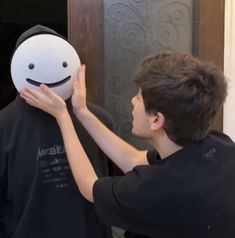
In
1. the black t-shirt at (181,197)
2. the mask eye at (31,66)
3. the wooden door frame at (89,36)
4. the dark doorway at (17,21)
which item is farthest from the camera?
the dark doorway at (17,21)

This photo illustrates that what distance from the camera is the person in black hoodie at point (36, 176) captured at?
1117 mm

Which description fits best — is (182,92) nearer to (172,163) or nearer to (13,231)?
(172,163)

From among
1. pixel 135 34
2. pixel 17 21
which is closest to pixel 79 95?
pixel 135 34

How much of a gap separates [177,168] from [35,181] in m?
0.36

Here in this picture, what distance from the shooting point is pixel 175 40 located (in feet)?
4.96

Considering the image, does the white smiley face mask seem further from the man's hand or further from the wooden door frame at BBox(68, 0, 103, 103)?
the wooden door frame at BBox(68, 0, 103, 103)

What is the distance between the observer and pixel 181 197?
93 cm

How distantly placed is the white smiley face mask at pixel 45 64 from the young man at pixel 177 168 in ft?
0.60

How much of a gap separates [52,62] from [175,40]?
1.90ft

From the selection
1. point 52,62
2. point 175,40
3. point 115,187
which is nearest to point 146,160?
point 115,187

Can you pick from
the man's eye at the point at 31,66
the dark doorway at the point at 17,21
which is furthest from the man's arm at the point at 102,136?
→ the dark doorway at the point at 17,21

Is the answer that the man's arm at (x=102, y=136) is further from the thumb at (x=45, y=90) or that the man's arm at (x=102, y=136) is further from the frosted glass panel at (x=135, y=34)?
the frosted glass panel at (x=135, y=34)

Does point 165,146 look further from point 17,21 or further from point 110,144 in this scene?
point 17,21

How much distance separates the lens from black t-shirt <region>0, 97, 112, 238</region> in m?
1.12
